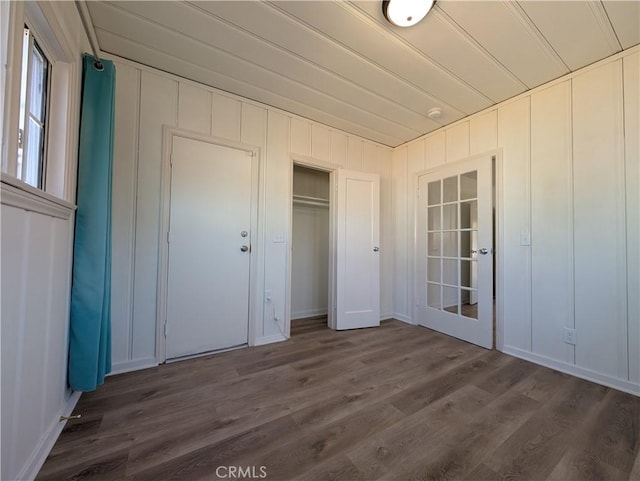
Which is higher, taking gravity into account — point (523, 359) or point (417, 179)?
A: point (417, 179)

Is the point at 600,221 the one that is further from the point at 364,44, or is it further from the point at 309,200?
the point at 309,200

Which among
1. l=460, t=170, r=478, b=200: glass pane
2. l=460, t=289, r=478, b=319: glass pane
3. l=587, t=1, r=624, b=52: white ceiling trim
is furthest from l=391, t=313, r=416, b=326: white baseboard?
l=587, t=1, r=624, b=52: white ceiling trim

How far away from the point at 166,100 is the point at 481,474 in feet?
10.3

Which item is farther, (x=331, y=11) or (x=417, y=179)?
(x=417, y=179)

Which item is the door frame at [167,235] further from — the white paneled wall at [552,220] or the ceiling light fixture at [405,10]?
the white paneled wall at [552,220]

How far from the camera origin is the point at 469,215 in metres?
2.75

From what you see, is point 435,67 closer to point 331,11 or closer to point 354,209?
point 331,11

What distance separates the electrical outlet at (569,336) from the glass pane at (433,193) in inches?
65.1

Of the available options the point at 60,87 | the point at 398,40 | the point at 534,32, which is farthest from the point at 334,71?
the point at 60,87

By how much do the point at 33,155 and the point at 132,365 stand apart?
1.56 m

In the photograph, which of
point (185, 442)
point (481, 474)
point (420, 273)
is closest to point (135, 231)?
point (185, 442)

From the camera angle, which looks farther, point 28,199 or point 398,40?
point 398,40

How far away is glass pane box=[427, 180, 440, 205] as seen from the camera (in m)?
3.05

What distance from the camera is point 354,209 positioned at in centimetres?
313
